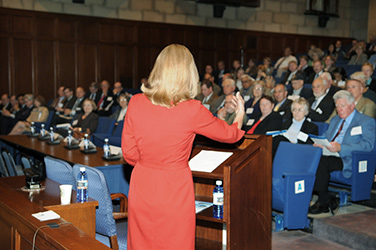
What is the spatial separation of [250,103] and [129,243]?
17.0 feet

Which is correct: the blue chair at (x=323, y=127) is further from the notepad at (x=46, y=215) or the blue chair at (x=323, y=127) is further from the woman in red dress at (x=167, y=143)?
the notepad at (x=46, y=215)

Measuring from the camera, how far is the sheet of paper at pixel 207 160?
2.27 metres

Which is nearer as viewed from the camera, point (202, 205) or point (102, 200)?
point (202, 205)

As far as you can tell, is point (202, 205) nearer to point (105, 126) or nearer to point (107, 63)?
point (105, 126)

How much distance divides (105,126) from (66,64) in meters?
4.86

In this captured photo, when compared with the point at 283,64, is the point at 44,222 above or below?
below

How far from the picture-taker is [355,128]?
4180 millimetres

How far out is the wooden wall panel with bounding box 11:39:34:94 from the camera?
1104cm

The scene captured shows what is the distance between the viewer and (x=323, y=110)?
564 cm

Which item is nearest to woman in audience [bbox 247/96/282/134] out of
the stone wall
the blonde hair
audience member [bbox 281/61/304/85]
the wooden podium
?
the wooden podium

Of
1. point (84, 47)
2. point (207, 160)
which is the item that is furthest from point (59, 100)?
point (207, 160)

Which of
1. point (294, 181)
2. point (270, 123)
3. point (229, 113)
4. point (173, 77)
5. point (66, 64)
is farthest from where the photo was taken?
point (66, 64)

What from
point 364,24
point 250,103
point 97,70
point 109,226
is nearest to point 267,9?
point 364,24

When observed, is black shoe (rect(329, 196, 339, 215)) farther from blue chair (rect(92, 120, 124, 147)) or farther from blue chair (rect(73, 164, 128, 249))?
blue chair (rect(92, 120, 124, 147))
